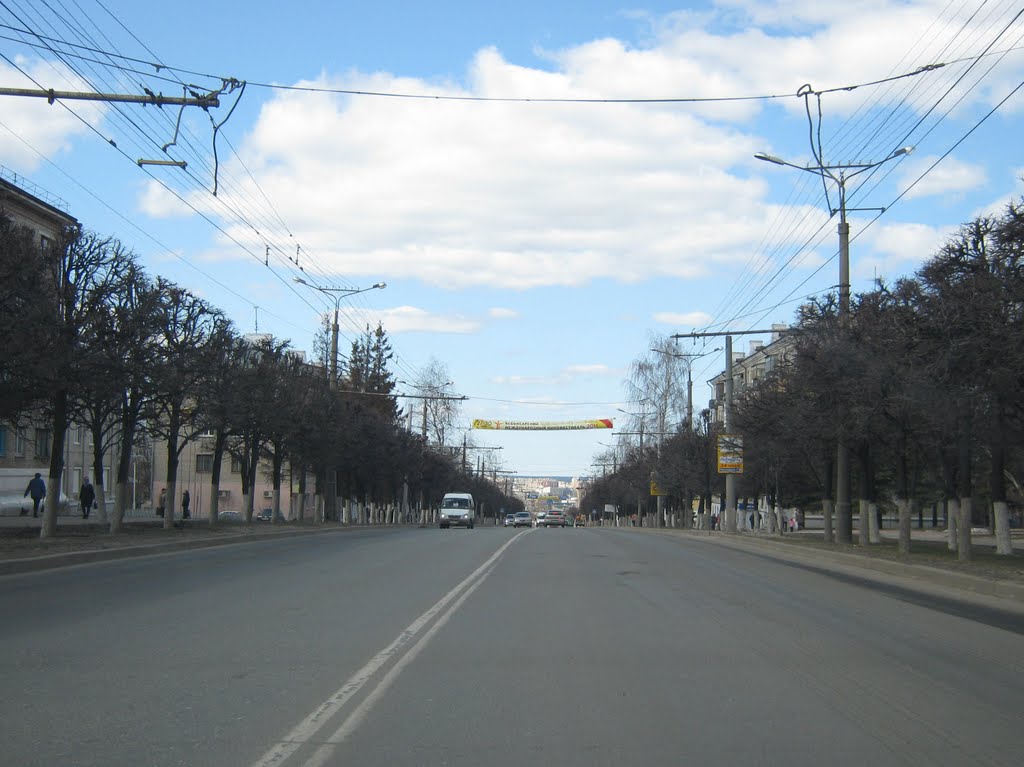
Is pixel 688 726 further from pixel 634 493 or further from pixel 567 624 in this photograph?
pixel 634 493

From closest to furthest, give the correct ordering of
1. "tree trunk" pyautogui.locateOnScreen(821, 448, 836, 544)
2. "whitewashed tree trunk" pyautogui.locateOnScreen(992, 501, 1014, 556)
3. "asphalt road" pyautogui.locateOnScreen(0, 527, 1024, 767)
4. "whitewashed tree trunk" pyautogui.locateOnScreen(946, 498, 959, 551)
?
"asphalt road" pyautogui.locateOnScreen(0, 527, 1024, 767)
"whitewashed tree trunk" pyautogui.locateOnScreen(992, 501, 1014, 556)
"whitewashed tree trunk" pyautogui.locateOnScreen(946, 498, 959, 551)
"tree trunk" pyautogui.locateOnScreen(821, 448, 836, 544)

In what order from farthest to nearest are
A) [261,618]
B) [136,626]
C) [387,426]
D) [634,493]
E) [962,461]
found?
[634,493] < [387,426] < [962,461] < [261,618] < [136,626]

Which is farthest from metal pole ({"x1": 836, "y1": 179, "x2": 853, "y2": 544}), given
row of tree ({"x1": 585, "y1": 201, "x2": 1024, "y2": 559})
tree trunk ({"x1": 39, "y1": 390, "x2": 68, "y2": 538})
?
tree trunk ({"x1": 39, "y1": 390, "x2": 68, "y2": 538})

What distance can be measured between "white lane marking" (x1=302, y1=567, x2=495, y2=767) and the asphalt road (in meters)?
0.03

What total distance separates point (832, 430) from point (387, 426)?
4127 cm

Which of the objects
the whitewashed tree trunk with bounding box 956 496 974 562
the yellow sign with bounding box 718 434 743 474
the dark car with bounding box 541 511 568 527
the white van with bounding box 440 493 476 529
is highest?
the yellow sign with bounding box 718 434 743 474

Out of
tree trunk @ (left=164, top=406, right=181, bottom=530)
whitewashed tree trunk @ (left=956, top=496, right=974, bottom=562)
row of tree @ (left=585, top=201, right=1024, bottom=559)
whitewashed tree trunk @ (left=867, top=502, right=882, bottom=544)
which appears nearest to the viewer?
row of tree @ (left=585, top=201, right=1024, bottom=559)

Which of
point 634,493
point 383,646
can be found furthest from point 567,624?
point 634,493

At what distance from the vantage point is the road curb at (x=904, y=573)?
55.3 feet

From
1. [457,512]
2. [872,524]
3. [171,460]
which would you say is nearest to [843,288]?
[872,524]

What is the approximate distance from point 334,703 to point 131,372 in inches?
792

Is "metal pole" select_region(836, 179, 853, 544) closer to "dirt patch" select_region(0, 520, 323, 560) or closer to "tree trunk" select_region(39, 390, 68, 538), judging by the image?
"dirt patch" select_region(0, 520, 323, 560)

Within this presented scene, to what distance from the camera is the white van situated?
59438mm

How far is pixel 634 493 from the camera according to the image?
89688 millimetres
